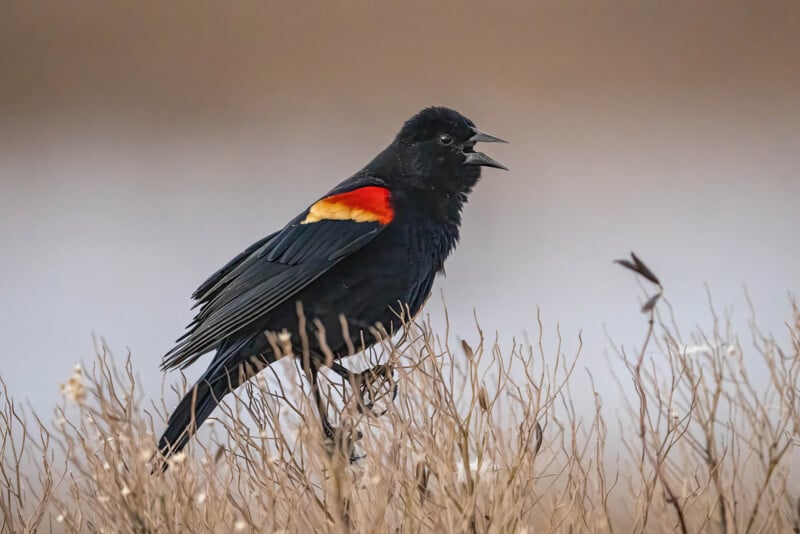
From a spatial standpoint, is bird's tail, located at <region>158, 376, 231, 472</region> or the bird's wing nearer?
bird's tail, located at <region>158, 376, 231, 472</region>

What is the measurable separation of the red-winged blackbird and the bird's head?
0.07ft

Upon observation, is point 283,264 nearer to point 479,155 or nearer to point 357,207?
point 357,207

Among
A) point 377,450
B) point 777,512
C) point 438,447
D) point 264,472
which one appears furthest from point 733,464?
point 264,472

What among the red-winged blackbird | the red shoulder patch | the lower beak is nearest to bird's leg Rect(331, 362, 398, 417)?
the red-winged blackbird

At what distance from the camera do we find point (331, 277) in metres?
2.28

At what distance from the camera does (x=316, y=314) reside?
2.25m

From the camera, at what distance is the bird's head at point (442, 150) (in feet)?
8.02

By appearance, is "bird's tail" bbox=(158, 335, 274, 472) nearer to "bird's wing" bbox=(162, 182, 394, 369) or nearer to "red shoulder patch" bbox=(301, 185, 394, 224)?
"bird's wing" bbox=(162, 182, 394, 369)

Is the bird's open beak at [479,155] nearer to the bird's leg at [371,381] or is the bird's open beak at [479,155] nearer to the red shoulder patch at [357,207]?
the red shoulder patch at [357,207]

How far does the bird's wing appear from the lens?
2152 mm

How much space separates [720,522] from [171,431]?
127 centimetres

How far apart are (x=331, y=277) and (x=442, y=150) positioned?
0.54 meters

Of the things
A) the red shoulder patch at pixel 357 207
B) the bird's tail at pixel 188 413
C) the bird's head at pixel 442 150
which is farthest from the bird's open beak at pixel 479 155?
the bird's tail at pixel 188 413

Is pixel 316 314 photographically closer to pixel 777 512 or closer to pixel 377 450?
pixel 377 450
